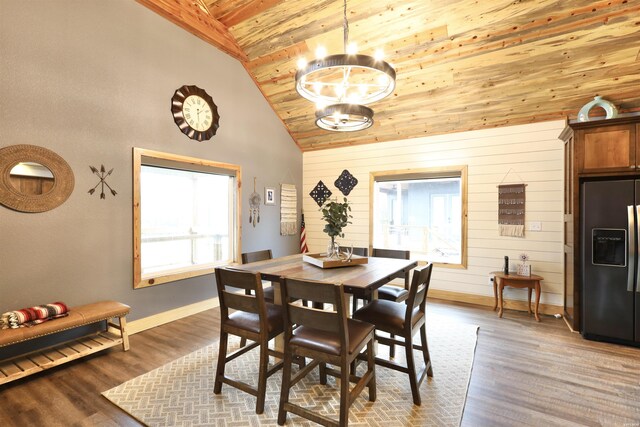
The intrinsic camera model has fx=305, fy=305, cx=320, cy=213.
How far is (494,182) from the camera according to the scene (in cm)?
446

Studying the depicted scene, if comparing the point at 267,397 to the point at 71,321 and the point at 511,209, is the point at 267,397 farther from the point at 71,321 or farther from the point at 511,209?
the point at 511,209

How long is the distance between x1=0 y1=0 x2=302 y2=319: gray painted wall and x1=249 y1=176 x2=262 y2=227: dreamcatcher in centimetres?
103

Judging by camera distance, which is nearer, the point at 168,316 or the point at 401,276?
the point at 401,276

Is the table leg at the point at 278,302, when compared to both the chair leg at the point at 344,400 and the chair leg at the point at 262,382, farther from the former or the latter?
the chair leg at the point at 344,400

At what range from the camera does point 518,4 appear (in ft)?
9.86

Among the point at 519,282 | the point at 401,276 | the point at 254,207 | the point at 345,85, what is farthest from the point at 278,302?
the point at 519,282

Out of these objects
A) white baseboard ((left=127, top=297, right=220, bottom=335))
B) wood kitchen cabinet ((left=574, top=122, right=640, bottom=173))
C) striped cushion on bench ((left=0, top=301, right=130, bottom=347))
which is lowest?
white baseboard ((left=127, top=297, right=220, bottom=335))

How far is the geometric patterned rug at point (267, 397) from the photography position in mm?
2020

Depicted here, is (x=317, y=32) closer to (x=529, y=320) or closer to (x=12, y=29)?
(x=12, y=29)

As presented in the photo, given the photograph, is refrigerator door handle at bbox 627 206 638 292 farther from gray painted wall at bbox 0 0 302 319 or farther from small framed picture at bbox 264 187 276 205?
gray painted wall at bbox 0 0 302 319

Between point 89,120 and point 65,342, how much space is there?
2174 mm

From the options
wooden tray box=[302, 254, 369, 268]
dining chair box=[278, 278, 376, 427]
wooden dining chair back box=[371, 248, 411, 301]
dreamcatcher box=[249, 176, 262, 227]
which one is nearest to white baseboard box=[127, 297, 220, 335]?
dreamcatcher box=[249, 176, 262, 227]

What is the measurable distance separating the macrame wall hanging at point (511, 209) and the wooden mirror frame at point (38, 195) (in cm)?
523

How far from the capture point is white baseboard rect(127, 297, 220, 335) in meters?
3.45
